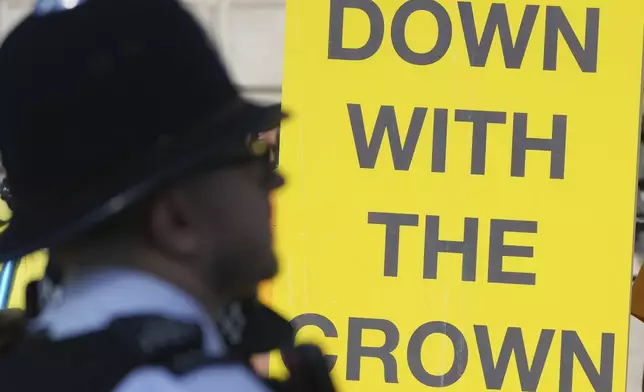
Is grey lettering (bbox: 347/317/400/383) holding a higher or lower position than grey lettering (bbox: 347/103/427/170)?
lower

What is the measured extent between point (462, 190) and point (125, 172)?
5.67ft

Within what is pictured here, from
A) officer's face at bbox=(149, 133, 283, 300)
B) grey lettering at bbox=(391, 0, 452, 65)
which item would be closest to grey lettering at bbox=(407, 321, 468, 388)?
grey lettering at bbox=(391, 0, 452, 65)

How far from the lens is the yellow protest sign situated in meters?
2.50

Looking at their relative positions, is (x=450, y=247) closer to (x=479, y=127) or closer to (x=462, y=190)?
(x=462, y=190)

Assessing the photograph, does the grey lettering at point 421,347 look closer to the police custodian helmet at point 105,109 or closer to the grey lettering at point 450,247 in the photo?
the grey lettering at point 450,247

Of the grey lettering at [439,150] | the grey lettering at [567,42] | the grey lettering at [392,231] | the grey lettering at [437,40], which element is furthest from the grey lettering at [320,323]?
the grey lettering at [567,42]

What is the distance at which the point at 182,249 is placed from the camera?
0.89 m

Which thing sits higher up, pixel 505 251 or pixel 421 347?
pixel 505 251

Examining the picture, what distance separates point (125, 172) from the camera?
2.85ft

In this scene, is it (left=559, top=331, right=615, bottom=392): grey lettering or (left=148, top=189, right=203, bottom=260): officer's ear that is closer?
(left=148, top=189, right=203, bottom=260): officer's ear

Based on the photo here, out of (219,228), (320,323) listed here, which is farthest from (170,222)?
(320,323)

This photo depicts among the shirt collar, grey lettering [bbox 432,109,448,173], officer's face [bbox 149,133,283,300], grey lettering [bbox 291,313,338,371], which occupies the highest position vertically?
grey lettering [bbox 432,109,448,173]

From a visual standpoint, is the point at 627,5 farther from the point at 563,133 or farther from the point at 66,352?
the point at 66,352

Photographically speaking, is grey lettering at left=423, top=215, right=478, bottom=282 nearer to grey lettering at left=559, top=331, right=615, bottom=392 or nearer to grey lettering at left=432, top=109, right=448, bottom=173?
grey lettering at left=432, top=109, right=448, bottom=173
